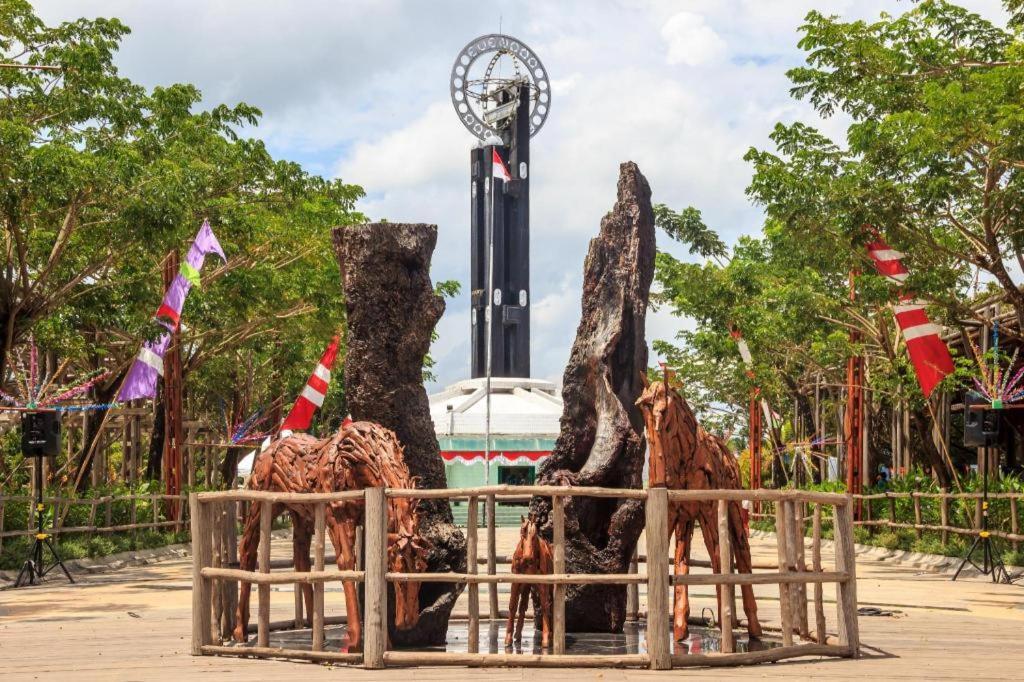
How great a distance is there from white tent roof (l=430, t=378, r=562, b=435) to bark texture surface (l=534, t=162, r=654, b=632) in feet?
115

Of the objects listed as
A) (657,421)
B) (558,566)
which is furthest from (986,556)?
(558,566)

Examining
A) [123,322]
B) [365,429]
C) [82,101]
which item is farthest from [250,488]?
[123,322]

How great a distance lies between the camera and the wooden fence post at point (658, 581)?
350 inches

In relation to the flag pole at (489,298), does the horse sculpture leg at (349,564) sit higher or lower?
lower

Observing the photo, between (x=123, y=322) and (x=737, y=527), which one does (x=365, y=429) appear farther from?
(x=123, y=322)

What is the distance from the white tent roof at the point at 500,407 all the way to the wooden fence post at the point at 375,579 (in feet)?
125

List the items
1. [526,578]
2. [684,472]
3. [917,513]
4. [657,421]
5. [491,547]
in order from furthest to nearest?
[917,513] < [491,547] < [684,472] < [657,421] < [526,578]

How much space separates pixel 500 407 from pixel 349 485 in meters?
40.8

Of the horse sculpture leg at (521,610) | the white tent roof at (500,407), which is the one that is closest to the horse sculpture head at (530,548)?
the horse sculpture leg at (521,610)

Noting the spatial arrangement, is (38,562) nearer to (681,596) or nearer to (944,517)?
(681,596)

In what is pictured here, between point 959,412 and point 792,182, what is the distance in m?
15.3

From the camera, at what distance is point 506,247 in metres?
58.3

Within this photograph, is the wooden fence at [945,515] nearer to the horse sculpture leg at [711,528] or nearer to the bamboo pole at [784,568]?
the horse sculpture leg at [711,528]

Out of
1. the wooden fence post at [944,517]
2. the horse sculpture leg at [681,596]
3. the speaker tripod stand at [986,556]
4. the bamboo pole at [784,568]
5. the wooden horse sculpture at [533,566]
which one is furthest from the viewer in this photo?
the wooden fence post at [944,517]
